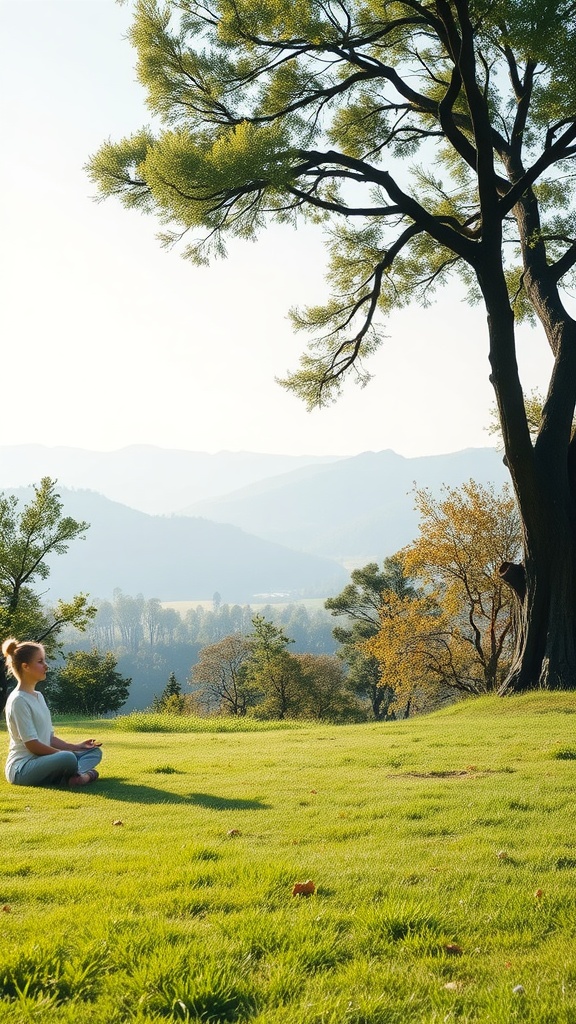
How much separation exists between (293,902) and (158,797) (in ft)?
11.2

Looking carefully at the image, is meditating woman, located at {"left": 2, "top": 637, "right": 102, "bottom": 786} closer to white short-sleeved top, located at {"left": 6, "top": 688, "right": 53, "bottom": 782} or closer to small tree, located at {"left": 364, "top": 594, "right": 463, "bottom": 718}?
white short-sleeved top, located at {"left": 6, "top": 688, "right": 53, "bottom": 782}

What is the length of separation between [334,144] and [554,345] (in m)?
7.38

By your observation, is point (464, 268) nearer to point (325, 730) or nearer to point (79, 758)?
point (325, 730)

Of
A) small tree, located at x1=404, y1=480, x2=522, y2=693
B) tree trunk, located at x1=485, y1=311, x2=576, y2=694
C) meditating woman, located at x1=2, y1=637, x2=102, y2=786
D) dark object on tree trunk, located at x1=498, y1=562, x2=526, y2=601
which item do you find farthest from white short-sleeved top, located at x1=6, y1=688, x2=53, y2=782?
small tree, located at x1=404, y1=480, x2=522, y2=693

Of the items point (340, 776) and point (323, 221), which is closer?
point (340, 776)

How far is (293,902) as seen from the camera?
12.0 ft

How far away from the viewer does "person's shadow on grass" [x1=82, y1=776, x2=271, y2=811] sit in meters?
6.27

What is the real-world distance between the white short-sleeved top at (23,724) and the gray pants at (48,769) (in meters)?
0.10

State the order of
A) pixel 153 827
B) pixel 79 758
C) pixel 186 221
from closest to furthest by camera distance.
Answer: pixel 153 827 → pixel 79 758 → pixel 186 221

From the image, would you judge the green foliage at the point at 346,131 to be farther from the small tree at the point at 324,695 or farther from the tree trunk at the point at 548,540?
the small tree at the point at 324,695

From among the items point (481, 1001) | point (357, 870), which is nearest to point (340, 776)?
point (357, 870)

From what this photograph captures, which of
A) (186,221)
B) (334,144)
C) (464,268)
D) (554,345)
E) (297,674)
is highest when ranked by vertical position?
(334,144)

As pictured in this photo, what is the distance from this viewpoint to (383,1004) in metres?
2.72

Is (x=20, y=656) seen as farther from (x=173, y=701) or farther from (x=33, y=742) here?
(x=173, y=701)
